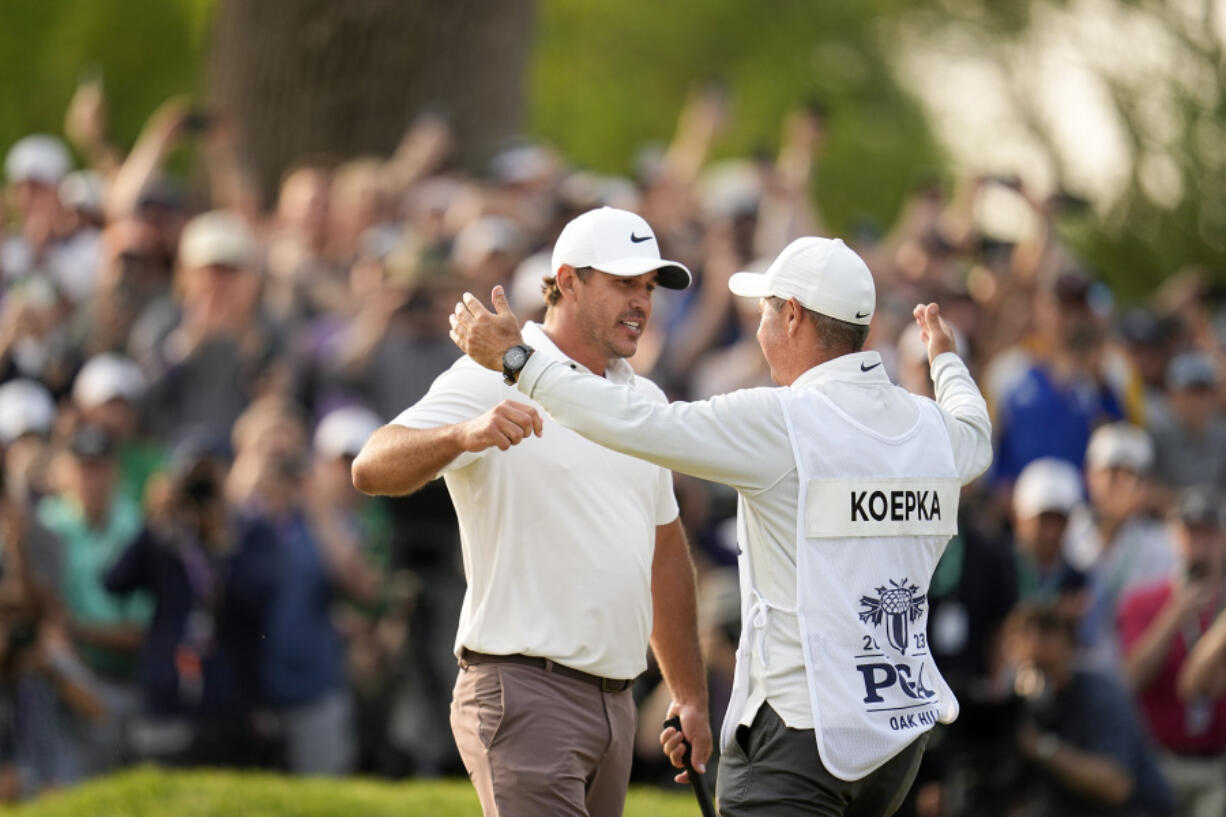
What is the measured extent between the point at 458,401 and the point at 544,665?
0.81 meters

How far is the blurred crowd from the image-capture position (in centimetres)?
975

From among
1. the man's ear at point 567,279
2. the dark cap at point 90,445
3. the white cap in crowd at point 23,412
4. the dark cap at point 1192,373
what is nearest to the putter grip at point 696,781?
the man's ear at point 567,279

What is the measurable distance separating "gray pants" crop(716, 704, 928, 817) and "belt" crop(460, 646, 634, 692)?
520 millimetres

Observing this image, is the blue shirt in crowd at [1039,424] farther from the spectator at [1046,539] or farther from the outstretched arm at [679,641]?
the outstretched arm at [679,641]

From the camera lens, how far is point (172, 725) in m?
9.84

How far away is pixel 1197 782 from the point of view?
10125mm

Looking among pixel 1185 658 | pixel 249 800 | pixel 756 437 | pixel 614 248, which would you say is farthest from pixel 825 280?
pixel 1185 658

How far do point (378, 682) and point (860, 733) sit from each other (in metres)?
5.79

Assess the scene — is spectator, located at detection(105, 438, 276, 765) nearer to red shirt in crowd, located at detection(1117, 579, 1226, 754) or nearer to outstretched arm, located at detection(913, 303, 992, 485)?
red shirt in crowd, located at detection(1117, 579, 1226, 754)

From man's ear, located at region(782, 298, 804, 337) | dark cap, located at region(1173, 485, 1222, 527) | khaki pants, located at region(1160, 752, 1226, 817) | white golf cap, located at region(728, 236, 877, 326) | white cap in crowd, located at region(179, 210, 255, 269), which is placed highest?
white cap in crowd, located at region(179, 210, 255, 269)

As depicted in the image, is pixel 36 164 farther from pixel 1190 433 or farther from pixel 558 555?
pixel 558 555

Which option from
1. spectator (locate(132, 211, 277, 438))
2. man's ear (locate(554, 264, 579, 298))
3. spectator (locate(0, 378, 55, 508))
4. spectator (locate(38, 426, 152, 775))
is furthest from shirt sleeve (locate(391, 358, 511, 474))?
spectator (locate(0, 378, 55, 508))

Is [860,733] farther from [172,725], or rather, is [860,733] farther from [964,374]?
[172,725]

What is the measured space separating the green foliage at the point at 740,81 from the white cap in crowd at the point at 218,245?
63.0ft
